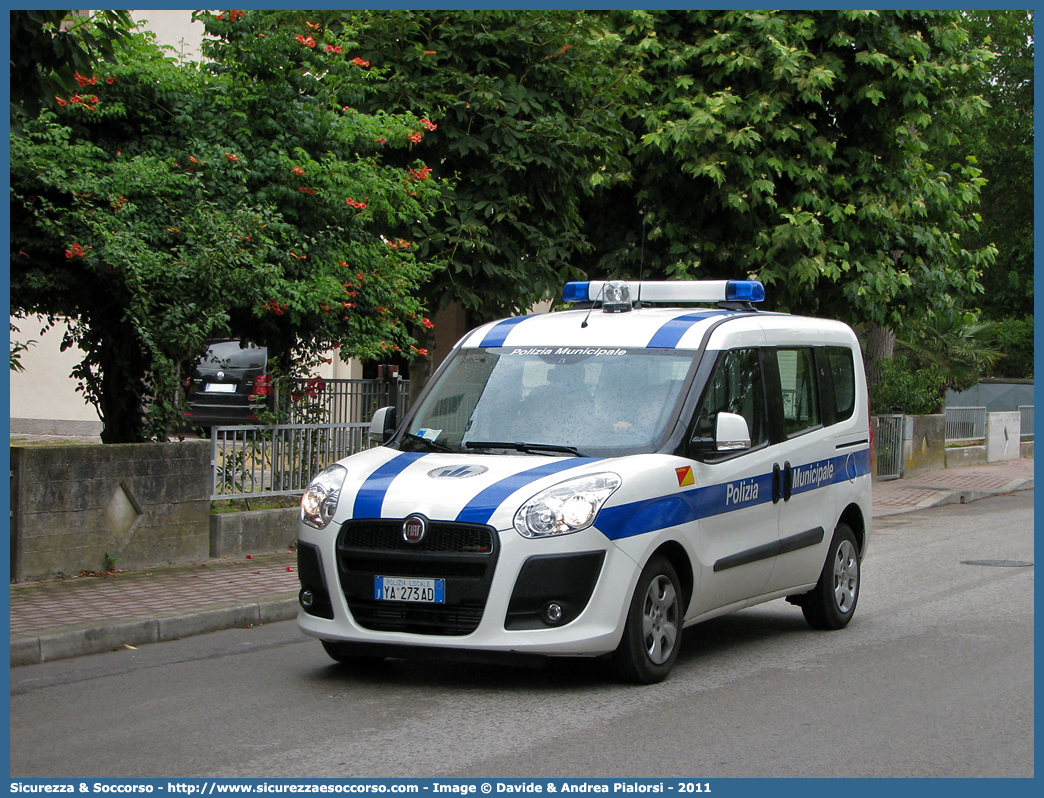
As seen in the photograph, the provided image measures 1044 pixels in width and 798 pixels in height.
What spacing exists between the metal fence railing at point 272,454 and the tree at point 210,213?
23.1 inches

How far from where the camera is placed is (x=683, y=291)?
8.87 metres

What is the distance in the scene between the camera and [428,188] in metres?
13.2

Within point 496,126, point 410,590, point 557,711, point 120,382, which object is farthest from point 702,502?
point 496,126

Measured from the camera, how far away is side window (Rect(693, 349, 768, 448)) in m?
7.61

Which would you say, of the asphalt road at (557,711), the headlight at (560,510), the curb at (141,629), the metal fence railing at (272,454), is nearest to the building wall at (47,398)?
the metal fence railing at (272,454)

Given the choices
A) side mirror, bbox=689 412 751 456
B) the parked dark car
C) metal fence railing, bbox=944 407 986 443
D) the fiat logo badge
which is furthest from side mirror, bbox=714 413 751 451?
metal fence railing, bbox=944 407 986 443

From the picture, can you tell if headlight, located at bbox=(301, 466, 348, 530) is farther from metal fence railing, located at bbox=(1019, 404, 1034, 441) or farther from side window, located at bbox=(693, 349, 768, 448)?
metal fence railing, located at bbox=(1019, 404, 1034, 441)

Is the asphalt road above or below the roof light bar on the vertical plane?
below

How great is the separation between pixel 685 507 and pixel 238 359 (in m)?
14.2

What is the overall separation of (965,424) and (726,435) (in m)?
21.4

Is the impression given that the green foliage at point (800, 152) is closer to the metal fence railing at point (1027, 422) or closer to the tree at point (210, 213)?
the tree at point (210, 213)

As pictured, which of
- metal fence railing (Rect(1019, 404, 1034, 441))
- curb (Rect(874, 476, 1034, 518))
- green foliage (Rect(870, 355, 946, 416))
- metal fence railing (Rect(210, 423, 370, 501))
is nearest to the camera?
metal fence railing (Rect(210, 423, 370, 501))

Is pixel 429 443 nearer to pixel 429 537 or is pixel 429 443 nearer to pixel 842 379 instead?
pixel 429 537

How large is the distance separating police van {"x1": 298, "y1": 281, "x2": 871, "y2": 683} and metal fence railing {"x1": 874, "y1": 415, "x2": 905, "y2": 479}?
561 inches
